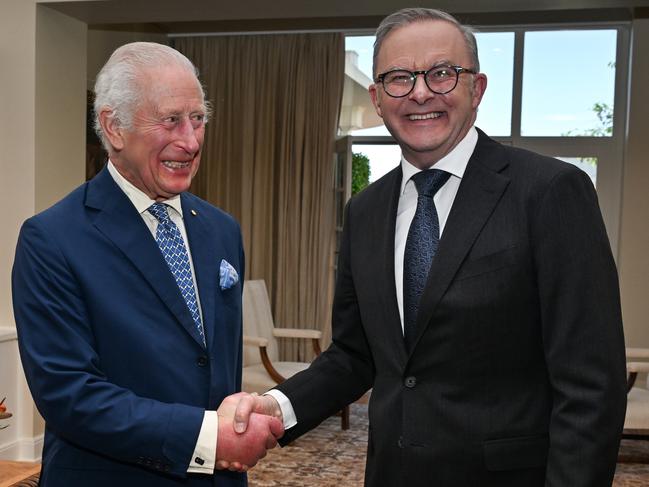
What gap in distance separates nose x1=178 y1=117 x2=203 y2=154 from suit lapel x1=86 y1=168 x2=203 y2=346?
7.3 inches

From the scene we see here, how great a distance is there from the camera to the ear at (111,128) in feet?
5.85

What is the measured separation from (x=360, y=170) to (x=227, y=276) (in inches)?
264

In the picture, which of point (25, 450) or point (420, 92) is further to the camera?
point (25, 450)

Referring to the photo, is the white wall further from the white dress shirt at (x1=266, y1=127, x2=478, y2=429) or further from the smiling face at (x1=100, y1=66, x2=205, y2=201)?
the white dress shirt at (x1=266, y1=127, x2=478, y2=429)

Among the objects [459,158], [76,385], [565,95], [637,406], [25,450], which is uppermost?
[565,95]

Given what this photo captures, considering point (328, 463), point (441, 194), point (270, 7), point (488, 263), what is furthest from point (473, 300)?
point (328, 463)

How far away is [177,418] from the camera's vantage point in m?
1.70

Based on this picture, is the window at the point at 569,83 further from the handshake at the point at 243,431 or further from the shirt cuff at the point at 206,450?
the shirt cuff at the point at 206,450

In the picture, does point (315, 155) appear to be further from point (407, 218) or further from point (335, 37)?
point (407, 218)

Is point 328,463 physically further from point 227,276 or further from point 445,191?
Answer: point 445,191

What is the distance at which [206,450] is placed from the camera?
5.81 feet

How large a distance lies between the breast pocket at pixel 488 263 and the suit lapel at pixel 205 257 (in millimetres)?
596

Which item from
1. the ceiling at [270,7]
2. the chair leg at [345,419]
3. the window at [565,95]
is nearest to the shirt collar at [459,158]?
the ceiling at [270,7]

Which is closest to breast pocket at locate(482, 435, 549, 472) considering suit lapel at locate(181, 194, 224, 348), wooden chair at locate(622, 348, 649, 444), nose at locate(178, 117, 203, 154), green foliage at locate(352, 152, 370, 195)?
suit lapel at locate(181, 194, 224, 348)
